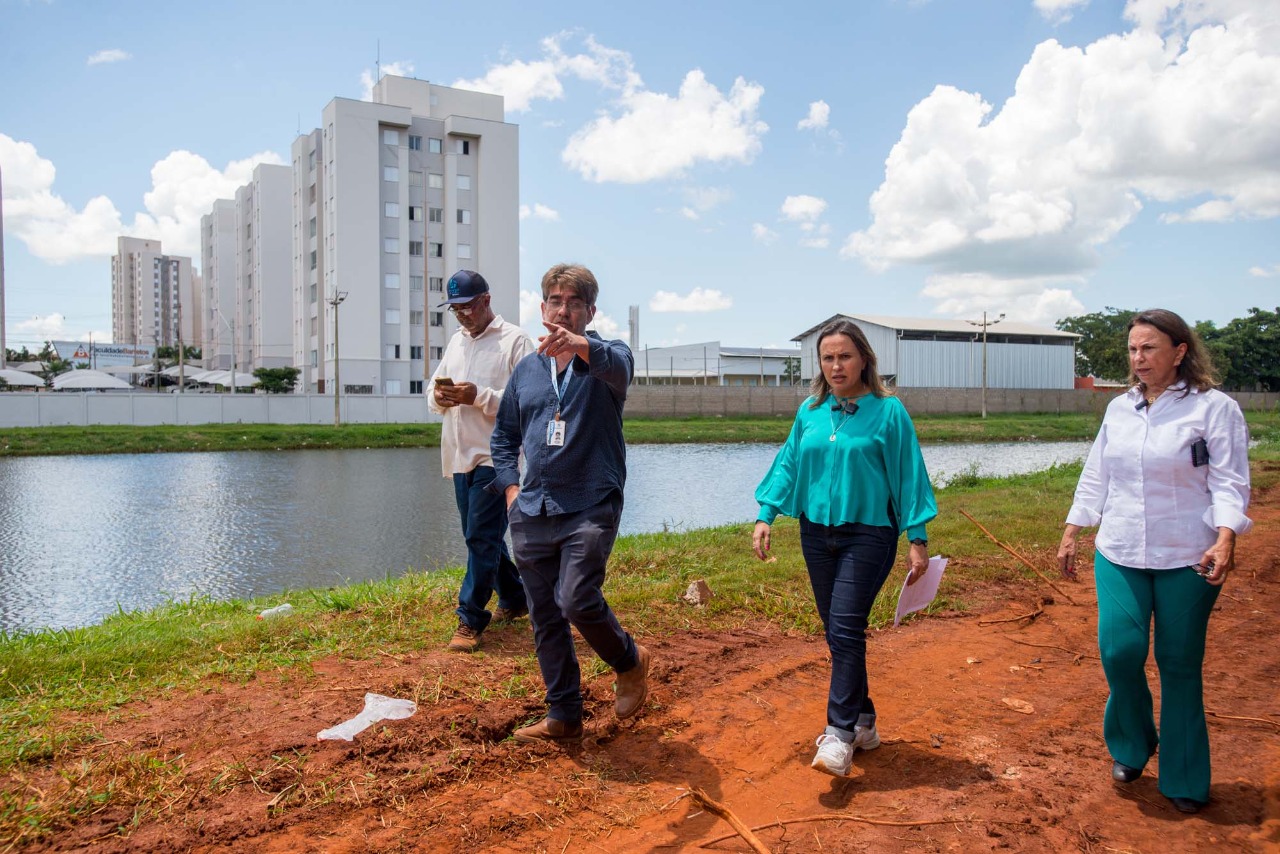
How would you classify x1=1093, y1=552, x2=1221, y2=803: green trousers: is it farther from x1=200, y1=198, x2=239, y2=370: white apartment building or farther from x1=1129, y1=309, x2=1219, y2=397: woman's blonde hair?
x1=200, y1=198, x2=239, y2=370: white apartment building

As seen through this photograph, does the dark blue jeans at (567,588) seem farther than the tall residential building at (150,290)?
No

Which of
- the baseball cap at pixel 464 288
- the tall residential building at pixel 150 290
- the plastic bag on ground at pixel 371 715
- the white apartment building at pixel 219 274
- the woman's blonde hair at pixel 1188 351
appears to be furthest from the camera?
the tall residential building at pixel 150 290

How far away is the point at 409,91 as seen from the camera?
186ft

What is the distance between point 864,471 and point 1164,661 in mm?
1298

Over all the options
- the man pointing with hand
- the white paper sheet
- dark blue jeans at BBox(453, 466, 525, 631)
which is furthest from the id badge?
the white paper sheet

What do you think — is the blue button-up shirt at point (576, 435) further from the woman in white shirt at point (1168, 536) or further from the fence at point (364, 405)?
the fence at point (364, 405)

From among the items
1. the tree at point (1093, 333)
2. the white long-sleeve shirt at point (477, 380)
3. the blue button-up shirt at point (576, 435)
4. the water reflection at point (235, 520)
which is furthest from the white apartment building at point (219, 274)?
the blue button-up shirt at point (576, 435)

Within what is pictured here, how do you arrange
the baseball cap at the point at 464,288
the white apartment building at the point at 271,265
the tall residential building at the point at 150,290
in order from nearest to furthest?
the baseball cap at the point at 464,288, the white apartment building at the point at 271,265, the tall residential building at the point at 150,290

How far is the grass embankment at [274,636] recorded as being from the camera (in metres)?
3.21

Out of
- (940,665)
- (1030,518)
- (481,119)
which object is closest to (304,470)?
(1030,518)

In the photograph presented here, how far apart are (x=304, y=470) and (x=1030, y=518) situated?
18.3 m

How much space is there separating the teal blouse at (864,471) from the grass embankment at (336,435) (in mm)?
30668

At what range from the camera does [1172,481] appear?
3219mm

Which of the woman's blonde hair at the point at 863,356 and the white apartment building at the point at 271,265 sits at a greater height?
the white apartment building at the point at 271,265
